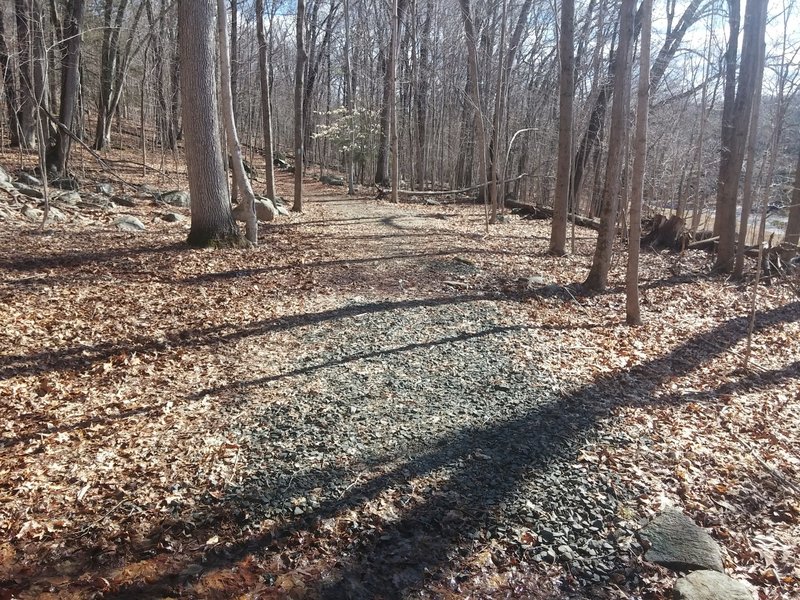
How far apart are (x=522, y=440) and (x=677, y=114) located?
68.8 feet

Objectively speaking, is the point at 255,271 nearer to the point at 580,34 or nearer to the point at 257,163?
the point at 580,34

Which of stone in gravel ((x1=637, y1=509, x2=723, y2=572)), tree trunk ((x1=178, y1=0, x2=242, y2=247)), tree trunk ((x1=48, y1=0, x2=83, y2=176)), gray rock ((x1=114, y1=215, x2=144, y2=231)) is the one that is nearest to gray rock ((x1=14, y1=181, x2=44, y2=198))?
gray rock ((x1=114, y1=215, x2=144, y2=231))

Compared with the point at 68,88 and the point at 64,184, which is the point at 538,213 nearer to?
the point at 64,184

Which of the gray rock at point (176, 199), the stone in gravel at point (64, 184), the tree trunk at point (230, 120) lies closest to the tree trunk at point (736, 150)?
the tree trunk at point (230, 120)

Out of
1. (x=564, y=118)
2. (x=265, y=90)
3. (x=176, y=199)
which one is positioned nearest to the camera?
(x=564, y=118)

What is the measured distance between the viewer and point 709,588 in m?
2.92

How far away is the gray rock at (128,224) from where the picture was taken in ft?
34.8

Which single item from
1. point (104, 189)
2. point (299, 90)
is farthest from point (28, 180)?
point (299, 90)

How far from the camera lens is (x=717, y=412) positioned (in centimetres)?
535

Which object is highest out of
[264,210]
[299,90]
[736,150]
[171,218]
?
[299,90]

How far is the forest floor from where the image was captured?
2.96m

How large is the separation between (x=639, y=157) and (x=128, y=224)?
9.69m

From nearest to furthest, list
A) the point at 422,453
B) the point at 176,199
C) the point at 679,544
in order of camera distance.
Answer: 1. the point at 679,544
2. the point at 422,453
3. the point at 176,199

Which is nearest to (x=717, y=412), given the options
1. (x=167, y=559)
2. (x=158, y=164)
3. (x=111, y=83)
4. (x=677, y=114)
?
(x=167, y=559)
